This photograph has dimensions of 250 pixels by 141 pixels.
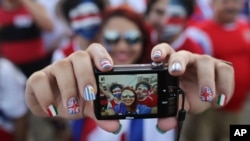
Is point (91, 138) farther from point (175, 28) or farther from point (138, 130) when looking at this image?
point (175, 28)

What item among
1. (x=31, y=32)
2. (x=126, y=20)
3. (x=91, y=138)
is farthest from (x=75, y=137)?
(x=31, y=32)

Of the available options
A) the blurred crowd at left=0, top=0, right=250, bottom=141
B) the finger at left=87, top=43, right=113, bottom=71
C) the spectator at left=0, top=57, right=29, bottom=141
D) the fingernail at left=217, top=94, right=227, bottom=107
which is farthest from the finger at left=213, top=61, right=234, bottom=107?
the spectator at left=0, top=57, right=29, bottom=141

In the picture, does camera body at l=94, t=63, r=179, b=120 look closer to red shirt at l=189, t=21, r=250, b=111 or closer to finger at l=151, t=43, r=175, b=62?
finger at l=151, t=43, r=175, b=62

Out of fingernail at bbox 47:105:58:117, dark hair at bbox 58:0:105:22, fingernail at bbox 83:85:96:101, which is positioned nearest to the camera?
fingernail at bbox 83:85:96:101

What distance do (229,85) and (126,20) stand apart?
1.25 meters

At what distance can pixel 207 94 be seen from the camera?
3.34ft

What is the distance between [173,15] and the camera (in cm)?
294

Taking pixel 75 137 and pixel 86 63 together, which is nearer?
pixel 86 63

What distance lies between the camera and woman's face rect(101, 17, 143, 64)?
7.01 ft

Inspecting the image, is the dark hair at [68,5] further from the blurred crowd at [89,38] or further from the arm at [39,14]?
the arm at [39,14]

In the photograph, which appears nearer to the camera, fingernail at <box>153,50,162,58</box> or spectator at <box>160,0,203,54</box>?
fingernail at <box>153,50,162,58</box>

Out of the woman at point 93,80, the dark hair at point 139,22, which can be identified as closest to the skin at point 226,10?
the dark hair at point 139,22

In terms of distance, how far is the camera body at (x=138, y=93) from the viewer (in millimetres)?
1000

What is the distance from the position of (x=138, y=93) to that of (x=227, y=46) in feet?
6.96
